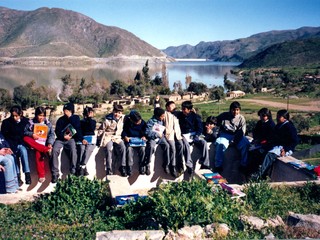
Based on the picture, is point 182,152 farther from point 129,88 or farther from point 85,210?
point 129,88

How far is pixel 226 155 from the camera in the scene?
7.28 meters

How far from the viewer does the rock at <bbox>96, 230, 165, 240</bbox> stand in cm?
377

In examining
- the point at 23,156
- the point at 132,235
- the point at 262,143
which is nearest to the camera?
the point at 132,235

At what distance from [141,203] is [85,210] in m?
0.90

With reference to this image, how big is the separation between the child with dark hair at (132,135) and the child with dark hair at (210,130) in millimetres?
1524

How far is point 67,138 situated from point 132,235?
9.79 ft

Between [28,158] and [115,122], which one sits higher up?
[115,122]

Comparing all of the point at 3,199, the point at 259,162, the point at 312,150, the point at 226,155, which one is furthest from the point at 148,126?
the point at 312,150

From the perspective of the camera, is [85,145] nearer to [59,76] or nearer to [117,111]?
[117,111]

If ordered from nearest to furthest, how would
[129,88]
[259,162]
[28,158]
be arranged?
[28,158], [259,162], [129,88]

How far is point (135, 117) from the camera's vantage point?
21.5ft

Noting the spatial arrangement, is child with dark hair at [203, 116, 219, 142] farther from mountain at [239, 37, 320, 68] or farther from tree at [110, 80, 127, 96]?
mountain at [239, 37, 320, 68]

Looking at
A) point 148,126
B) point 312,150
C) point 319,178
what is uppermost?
point 148,126

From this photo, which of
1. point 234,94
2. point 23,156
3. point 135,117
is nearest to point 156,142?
point 135,117
